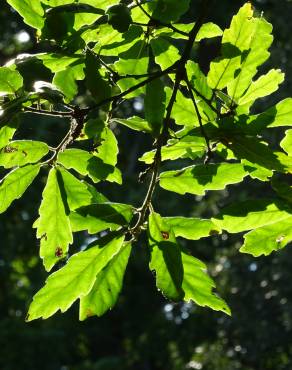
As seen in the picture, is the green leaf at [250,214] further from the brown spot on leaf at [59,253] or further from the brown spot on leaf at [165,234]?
the brown spot on leaf at [59,253]

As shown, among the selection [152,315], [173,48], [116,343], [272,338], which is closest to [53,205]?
[173,48]

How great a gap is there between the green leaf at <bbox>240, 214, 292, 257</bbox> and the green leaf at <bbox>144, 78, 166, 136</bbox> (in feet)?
0.79

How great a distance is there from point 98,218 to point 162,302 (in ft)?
41.0

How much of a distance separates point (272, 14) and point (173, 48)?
865 cm

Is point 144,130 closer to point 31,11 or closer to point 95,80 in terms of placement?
point 95,80

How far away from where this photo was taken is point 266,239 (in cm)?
117

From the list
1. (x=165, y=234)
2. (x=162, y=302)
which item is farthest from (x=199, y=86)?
(x=162, y=302)

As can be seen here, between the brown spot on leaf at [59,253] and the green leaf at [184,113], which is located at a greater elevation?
the green leaf at [184,113]

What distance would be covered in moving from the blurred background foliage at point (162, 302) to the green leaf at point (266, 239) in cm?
656

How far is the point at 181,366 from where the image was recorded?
10.4 meters

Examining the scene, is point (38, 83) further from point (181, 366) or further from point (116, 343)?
point (116, 343)

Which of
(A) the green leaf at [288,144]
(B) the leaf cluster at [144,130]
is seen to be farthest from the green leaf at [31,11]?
(A) the green leaf at [288,144]

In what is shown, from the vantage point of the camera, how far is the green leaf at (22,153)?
47.6 inches

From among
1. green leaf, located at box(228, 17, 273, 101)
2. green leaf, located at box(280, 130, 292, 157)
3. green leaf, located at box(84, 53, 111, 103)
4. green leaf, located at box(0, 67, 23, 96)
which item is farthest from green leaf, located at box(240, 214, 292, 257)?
green leaf, located at box(0, 67, 23, 96)
